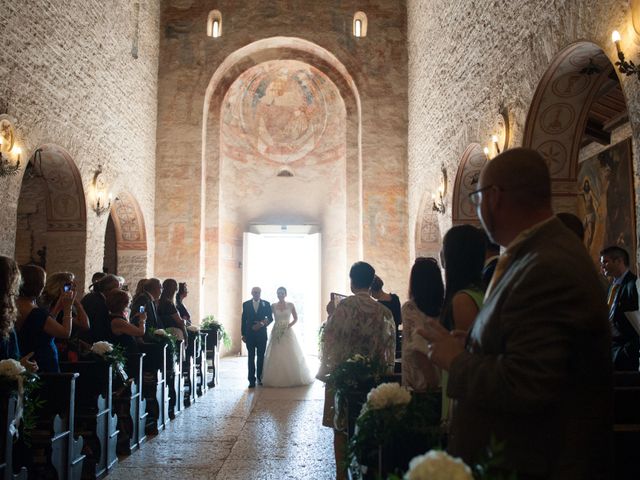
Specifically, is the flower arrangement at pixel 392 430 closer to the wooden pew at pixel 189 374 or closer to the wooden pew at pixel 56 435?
the wooden pew at pixel 56 435

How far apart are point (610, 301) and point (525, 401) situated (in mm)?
4216

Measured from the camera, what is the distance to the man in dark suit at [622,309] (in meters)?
4.91

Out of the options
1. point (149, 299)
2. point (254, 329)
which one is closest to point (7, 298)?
point (149, 299)

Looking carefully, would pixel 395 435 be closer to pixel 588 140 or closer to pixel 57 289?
pixel 57 289

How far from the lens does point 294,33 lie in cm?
1596

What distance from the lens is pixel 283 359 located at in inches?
418

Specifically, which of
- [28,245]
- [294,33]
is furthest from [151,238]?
Result: [294,33]

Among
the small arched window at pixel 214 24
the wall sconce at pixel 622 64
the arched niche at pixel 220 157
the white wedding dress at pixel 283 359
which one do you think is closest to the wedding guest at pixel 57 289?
the wall sconce at pixel 622 64

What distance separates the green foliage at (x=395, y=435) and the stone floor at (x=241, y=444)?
269cm

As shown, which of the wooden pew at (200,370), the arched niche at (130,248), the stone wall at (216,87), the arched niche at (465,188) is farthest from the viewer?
the stone wall at (216,87)

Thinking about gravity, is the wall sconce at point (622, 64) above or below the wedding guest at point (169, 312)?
above

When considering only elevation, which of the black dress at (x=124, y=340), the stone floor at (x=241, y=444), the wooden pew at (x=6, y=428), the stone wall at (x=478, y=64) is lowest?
the stone floor at (x=241, y=444)

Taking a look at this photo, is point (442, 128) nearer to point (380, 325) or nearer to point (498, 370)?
point (380, 325)

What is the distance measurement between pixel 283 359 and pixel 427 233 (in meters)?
5.60
